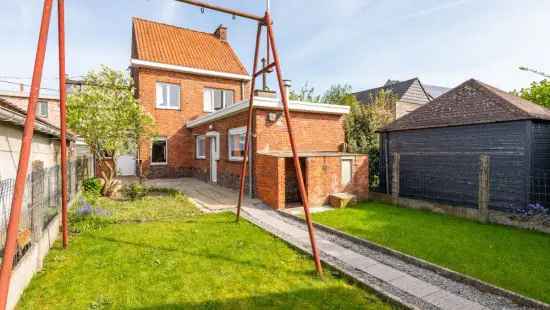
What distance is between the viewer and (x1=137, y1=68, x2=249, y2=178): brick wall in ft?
56.8

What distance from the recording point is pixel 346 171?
1052 cm

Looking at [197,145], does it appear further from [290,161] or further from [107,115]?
[290,161]

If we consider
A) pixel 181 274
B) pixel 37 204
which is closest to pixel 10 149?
pixel 37 204

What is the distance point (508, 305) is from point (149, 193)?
12165mm

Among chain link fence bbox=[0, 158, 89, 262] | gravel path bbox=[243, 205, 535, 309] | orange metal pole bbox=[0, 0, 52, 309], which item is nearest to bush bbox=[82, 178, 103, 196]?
chain link fence bbox=[0, 158, 89, 262]

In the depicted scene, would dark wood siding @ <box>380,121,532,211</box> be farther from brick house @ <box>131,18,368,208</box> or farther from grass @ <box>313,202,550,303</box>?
brick house @ <box>131,18,368,208</box>

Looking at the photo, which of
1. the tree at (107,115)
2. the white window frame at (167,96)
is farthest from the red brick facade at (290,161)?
the white window frame at (167,96)

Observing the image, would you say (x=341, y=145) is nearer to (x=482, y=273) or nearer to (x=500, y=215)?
(x=500, y=215)

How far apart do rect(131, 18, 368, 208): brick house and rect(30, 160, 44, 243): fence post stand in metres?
5.96

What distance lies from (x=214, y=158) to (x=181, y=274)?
35.2 ft

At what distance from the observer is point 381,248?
5.68 metres

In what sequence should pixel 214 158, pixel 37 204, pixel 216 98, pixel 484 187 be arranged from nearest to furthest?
pixel 37 204 → pixel 484 187 → pixel 214 158 → pixel 216 98

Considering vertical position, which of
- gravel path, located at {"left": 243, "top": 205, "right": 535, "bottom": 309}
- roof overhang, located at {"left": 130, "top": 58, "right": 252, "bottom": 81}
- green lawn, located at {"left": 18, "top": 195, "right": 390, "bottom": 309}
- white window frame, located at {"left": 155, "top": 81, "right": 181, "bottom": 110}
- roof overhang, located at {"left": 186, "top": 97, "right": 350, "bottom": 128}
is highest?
roof overhang, located at {"left": 130, "top": 58, "right": 252, "bottom": 81}

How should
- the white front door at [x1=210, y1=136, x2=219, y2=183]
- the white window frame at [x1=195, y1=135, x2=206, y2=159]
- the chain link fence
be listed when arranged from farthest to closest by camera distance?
the white window frame at [x1=195, y1=135, x2=206, y2=159] < the white front door at [x1=210, y1=136, x2=219, y2=183] < the chain link fence
